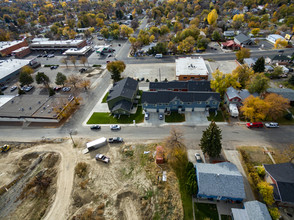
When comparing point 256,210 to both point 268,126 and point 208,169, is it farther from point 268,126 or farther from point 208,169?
point 268,126

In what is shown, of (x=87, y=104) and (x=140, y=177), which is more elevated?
(x=87, y=104)

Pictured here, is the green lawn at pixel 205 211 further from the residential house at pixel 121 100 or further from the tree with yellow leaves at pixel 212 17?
the tree with yellow leaves at pixel 212 17

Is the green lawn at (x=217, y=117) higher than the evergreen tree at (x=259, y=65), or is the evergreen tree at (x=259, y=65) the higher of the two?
the evergreen tree at (x=259, y=65)

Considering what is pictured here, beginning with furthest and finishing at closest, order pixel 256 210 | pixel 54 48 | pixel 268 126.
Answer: pixel 54 48 → pixel 268 126 → pixel 256 210

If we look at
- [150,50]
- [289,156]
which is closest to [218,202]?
[289,156]

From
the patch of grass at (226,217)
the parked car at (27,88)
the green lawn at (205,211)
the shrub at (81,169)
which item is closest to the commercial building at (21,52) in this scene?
the parked car at (27,88)

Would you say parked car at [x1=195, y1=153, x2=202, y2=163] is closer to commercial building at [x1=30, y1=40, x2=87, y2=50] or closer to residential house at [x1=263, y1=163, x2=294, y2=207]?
residential house at [x1=263, y1=163, x2=294, y2=207]
